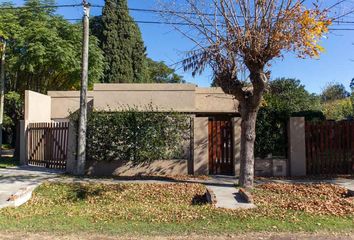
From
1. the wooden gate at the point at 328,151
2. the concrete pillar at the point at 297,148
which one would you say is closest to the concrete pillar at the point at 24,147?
the concrete pillar at the point at 297,148

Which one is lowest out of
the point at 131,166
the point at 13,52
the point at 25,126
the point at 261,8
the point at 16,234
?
the point at 16,234

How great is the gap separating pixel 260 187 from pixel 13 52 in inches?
718

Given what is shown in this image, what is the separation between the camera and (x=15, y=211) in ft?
30.6

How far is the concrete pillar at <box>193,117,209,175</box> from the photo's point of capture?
14.8m

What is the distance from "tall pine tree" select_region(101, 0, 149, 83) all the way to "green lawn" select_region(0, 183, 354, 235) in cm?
2664

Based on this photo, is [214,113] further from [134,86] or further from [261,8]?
[261,8]

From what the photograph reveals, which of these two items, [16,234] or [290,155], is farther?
[290,155]

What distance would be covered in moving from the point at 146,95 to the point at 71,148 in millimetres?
10162

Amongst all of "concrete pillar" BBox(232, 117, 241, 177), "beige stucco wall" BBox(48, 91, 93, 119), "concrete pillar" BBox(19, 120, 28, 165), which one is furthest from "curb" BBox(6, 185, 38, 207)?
"beige stucco wall" BBox(48, 91, 93, 119)

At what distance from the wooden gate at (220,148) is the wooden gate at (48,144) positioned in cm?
574

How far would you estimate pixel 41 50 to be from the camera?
2311 centimetres

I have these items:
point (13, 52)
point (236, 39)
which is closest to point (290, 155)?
point (236, 39)

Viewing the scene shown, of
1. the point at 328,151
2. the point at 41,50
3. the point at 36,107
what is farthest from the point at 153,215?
the point at 41,50

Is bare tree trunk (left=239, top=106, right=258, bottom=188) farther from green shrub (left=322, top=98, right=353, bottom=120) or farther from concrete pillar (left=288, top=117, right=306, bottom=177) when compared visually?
green shrub (left=322, top=98, right=353, bottom=120)
